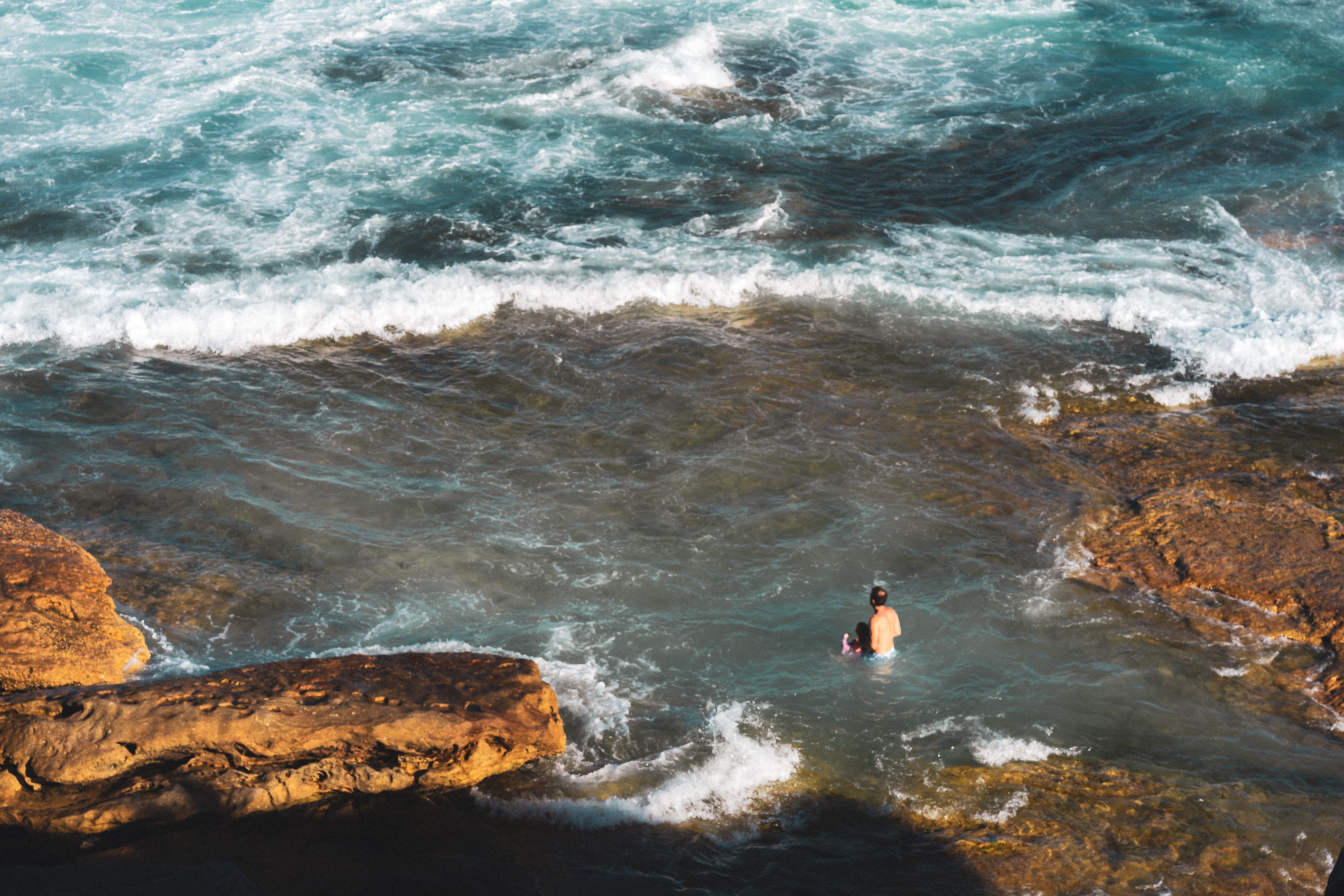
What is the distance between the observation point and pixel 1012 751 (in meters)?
6.44

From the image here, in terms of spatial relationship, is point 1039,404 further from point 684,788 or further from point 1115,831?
point 684,788

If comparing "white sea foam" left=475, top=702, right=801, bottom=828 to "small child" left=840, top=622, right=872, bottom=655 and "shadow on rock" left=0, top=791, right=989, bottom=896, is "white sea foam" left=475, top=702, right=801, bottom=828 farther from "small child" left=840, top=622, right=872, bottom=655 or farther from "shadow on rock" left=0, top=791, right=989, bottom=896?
"small child" left=840, top=622, right=872, bottom=655

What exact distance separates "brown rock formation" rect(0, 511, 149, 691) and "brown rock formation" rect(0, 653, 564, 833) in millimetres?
424

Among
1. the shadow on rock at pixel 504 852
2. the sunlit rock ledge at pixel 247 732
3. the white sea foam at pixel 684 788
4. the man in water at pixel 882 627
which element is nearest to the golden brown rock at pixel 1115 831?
the shadow on rock at pixel 504 852

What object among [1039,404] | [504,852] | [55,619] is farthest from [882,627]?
[55,619]

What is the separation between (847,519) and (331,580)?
456 centimetres

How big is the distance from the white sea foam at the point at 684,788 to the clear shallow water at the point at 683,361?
0.03m

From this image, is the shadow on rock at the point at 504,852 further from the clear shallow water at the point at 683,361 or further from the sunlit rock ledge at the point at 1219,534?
the sunlit rock ledge at the point at 1219,534

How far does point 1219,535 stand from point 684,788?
213 inches

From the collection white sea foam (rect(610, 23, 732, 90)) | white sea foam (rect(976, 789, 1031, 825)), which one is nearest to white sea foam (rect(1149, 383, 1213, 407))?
white sea foam (rect(976, 789, 1031, 825))

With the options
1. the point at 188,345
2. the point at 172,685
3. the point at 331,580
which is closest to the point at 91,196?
the point at 188,345

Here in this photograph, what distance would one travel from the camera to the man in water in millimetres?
7258

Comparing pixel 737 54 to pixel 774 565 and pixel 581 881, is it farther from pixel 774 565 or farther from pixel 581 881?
pixel 581 881

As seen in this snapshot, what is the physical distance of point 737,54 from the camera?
22297 millimetres
